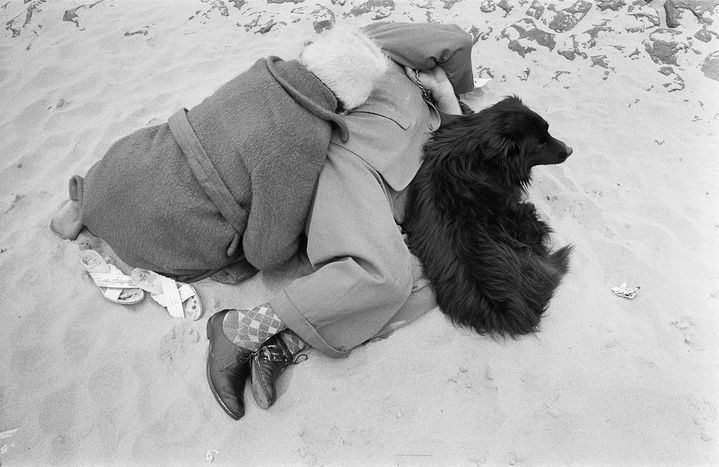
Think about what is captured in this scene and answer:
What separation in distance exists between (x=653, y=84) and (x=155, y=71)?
134 inches

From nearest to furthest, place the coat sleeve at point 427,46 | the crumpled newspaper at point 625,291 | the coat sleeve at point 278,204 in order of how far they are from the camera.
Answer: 1. the coat sleeve at point 278,204
2. the crumpled newspaper at point 625,291
3. the coat sleeve at point 427,46

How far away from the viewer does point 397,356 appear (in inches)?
74.9

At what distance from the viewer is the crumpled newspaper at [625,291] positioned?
2.06 m

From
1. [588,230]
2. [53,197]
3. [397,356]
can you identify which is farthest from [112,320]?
[588,230]

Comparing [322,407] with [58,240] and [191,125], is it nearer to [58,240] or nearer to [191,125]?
[191,125]

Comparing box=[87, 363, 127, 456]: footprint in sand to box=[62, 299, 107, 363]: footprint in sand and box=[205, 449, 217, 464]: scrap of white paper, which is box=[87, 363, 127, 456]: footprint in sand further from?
box=[205, 449, 217, 464]: scrap of white paper

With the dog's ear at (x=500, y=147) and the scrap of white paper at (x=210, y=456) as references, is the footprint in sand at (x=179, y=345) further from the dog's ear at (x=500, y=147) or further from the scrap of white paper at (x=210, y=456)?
the dog's ear at (x=500, y=147)

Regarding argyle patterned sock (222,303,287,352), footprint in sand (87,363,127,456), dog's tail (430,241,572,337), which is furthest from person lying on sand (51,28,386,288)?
dog's tail (430,241,572,337)

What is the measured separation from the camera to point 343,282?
5.76ft

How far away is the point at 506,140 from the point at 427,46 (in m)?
0.76

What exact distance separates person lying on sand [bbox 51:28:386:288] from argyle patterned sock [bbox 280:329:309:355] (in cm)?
30

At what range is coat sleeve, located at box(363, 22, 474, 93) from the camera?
248 cm

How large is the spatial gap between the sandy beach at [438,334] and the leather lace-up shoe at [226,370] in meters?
0.06

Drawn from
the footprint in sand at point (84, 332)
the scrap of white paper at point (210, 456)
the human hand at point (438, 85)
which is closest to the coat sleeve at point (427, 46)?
the human hand at point (438, 85)
